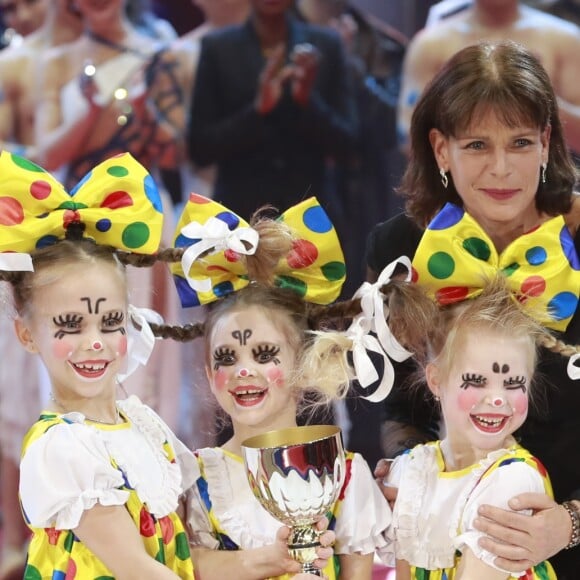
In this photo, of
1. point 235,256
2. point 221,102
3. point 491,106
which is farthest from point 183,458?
point 221,102

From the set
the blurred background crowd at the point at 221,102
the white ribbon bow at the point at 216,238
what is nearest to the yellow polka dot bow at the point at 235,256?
the white ribbon bow at the point at 216,238

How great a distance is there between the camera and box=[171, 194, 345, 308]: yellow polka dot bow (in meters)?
1.86

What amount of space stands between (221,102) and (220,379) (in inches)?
92.6

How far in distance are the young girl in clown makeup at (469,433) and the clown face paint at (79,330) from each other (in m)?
0.36

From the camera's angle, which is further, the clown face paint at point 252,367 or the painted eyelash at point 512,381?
the clown face paint at point 252,367

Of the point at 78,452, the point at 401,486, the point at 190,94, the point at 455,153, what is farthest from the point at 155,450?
the point at 190,94

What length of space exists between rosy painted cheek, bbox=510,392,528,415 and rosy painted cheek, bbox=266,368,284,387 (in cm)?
42

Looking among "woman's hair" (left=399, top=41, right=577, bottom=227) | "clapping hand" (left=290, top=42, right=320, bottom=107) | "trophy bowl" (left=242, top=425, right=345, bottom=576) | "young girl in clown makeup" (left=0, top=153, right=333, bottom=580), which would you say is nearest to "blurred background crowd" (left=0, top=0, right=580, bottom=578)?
"clapping hand" (left=290, top=42, right=320, bottom=107)

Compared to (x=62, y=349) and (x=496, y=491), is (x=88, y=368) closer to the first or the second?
(x=62, y=349)

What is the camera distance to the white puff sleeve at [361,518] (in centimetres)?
183

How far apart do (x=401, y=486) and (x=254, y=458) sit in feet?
1.11

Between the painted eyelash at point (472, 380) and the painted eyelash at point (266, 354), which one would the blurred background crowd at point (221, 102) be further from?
the painted eyelash at point (472, 380)

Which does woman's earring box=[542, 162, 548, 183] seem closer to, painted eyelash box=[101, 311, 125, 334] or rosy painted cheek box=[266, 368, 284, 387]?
rosy painted cheek box=[266, 368, 284, 387]

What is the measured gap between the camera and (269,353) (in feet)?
6.19
